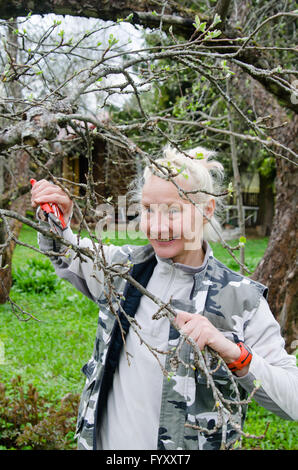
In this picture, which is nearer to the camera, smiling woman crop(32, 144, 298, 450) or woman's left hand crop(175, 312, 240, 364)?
woman's left hand crop(175, 312, 240, 364)

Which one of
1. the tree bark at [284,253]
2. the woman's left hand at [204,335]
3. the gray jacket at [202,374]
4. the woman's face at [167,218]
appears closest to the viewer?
the woman's left hand at [204,335]

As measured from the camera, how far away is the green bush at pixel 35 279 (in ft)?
26.9

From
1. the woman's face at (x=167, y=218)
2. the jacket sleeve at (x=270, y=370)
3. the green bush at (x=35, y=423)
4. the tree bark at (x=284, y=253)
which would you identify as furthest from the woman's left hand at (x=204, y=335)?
the tree bark at (x=284, y=253)

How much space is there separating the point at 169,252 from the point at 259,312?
435 mm

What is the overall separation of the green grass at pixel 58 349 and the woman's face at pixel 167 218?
4.36ft

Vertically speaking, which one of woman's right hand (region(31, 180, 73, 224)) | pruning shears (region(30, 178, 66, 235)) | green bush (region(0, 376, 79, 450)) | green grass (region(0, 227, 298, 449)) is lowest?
green grass (region(0, 227, 298, 449))

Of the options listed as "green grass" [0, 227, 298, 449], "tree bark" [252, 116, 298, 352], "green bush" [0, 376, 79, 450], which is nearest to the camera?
"green bush" [0, 376, 79, 450]

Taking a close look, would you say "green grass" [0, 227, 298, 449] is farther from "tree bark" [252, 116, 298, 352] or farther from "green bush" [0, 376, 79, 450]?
"tree bark" [252, 116, 298, 352]

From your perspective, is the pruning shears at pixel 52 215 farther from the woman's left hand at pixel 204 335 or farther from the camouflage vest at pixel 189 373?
the woman's left hand at pixel 204 335

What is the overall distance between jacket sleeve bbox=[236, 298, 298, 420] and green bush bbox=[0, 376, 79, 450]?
2.23m

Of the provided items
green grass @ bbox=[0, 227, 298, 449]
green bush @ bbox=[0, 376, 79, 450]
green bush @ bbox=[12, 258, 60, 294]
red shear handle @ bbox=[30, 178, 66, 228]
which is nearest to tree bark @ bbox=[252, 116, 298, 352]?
green grass @ bbox=[0, 227, 298, 449]

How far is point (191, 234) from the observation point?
1.85 meters

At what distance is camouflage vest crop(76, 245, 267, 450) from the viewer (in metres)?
1.73

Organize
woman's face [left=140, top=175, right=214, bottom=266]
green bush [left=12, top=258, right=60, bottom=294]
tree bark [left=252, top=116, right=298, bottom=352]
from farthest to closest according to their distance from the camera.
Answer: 1. green bush [left=12, top=258, right=60, bottom=294]
2. tree bark [left=252, top=116, right=298, bottom=352]
3. woman's face [left=140, top=175, right=214, bottom=266]
